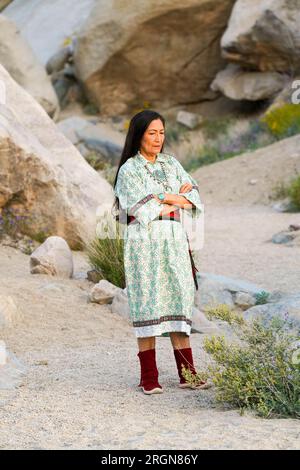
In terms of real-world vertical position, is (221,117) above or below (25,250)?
above

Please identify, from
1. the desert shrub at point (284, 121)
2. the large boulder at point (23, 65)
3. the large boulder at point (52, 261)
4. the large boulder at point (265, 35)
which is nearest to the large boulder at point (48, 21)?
the large boulder at point (23, 65)

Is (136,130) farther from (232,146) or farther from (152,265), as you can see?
(232,146)

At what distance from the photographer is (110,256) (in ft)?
25.1

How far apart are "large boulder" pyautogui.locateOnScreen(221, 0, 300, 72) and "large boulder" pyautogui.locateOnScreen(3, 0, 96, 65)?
6.55 m

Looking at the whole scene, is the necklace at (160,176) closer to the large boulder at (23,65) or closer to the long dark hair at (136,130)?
the long dark hair at (136,130)

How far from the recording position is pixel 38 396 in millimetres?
4605

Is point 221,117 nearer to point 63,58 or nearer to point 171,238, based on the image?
point 63,58

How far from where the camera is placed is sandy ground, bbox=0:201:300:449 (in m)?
3.76

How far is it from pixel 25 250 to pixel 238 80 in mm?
10616

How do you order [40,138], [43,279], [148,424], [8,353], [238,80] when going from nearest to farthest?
1. [148,424]
2. [8,353]
3. [43,279]
4. [40,138]
5. [238,80]

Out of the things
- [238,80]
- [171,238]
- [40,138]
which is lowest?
[171,238]

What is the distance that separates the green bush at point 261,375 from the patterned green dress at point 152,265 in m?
0.40

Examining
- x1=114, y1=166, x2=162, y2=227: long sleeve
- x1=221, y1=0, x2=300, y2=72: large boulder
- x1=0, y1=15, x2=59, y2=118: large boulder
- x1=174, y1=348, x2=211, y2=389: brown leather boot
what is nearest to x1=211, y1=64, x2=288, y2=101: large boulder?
x1=221, y1=0, x2=300, y2=72: large boulder

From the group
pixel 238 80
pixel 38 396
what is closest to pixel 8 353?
pixel 38 396
